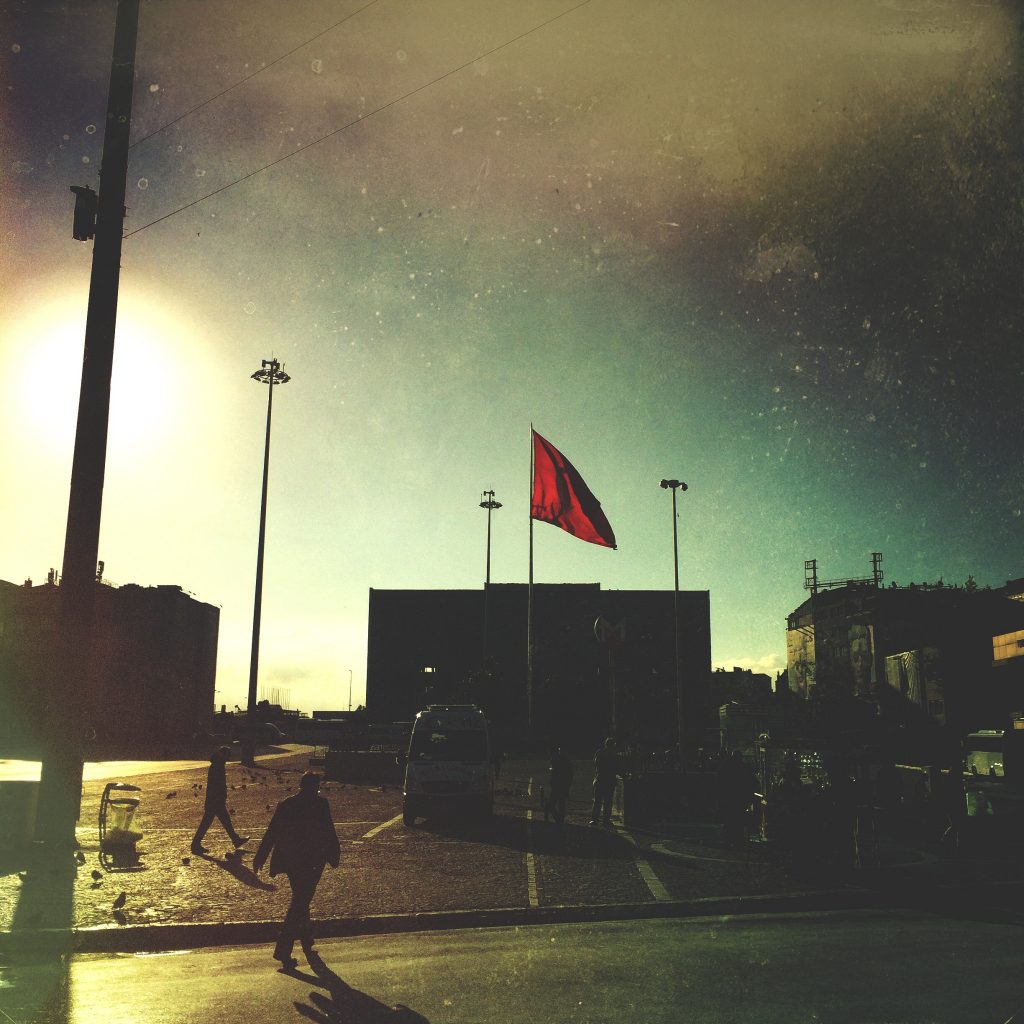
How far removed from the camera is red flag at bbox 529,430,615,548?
85.4 feet

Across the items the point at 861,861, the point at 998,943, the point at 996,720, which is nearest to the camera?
the point at 998,943

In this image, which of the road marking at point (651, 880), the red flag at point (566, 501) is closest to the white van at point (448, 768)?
the road marking at point (651, 880)

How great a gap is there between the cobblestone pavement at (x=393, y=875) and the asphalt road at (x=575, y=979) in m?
1.32

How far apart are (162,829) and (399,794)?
10.3 m

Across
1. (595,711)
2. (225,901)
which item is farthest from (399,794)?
(595,711)

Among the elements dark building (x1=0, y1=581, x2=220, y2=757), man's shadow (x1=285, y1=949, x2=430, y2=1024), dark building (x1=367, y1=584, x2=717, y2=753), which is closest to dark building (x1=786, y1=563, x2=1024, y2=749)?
dark building (x1=367, y1=584, x2=717, y2=753)

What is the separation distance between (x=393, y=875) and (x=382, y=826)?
20.4 ft

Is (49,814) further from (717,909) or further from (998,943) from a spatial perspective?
(998,943)

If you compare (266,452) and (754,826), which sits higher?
(266,452)

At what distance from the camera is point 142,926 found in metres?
8.97

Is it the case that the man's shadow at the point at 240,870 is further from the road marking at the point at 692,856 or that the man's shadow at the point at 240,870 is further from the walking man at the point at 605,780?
the walking man at the point at 605,780

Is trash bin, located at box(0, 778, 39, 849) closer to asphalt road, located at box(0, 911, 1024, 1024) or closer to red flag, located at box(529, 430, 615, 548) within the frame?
asphalt road, located at box(0, 911, 1024, 1024)

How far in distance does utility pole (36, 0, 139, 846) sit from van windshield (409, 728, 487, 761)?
8.19m

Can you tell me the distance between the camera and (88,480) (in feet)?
44.3
